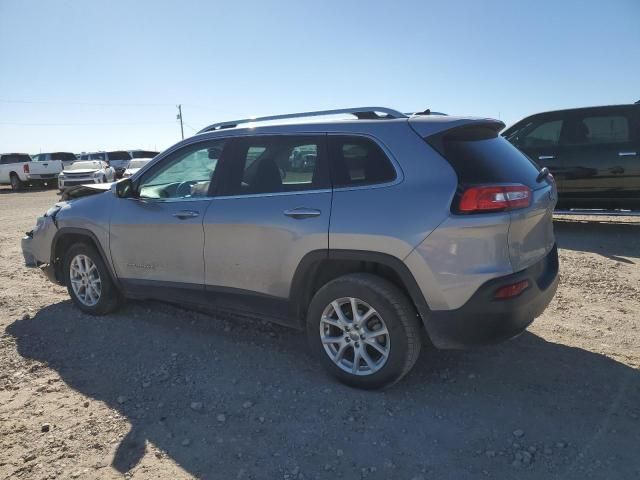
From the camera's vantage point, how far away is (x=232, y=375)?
11.6 ft

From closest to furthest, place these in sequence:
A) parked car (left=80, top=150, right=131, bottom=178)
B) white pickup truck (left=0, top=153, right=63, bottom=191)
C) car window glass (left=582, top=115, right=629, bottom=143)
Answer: car window glass (left=582, top=115, right=629, bottom=143), white pickup truck (left=0, top=153, right=63, bottom=191), parked car (left=80, top=150, right=131, bottom=178)

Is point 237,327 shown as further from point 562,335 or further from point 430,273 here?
point 562,335

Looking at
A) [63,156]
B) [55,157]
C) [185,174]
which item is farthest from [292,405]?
[63,156]

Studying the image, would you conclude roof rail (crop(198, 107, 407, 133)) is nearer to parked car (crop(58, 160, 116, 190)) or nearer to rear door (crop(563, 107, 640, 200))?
rear door (crop(563, 107, 640, 200))

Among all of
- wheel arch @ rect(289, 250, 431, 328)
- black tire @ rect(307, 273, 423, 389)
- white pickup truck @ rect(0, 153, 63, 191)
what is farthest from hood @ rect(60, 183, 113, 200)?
white pickup truck @ rect(0, 153, 63, 191)

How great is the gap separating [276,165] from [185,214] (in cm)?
87

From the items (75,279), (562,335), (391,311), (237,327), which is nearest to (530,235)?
(391,311)

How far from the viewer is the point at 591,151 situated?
25.5 ft

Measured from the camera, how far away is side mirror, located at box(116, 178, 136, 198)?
169 inches

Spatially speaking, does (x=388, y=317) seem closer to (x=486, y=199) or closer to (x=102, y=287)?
(x=486, y=199)

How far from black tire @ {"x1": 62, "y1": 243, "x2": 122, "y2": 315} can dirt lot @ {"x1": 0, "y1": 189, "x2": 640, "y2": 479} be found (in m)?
0.13

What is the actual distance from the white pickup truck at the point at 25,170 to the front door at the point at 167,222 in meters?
24.5

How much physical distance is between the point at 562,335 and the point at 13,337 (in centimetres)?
469

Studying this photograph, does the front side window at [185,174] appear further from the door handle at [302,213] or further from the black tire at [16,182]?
the black tire at [16,182]
